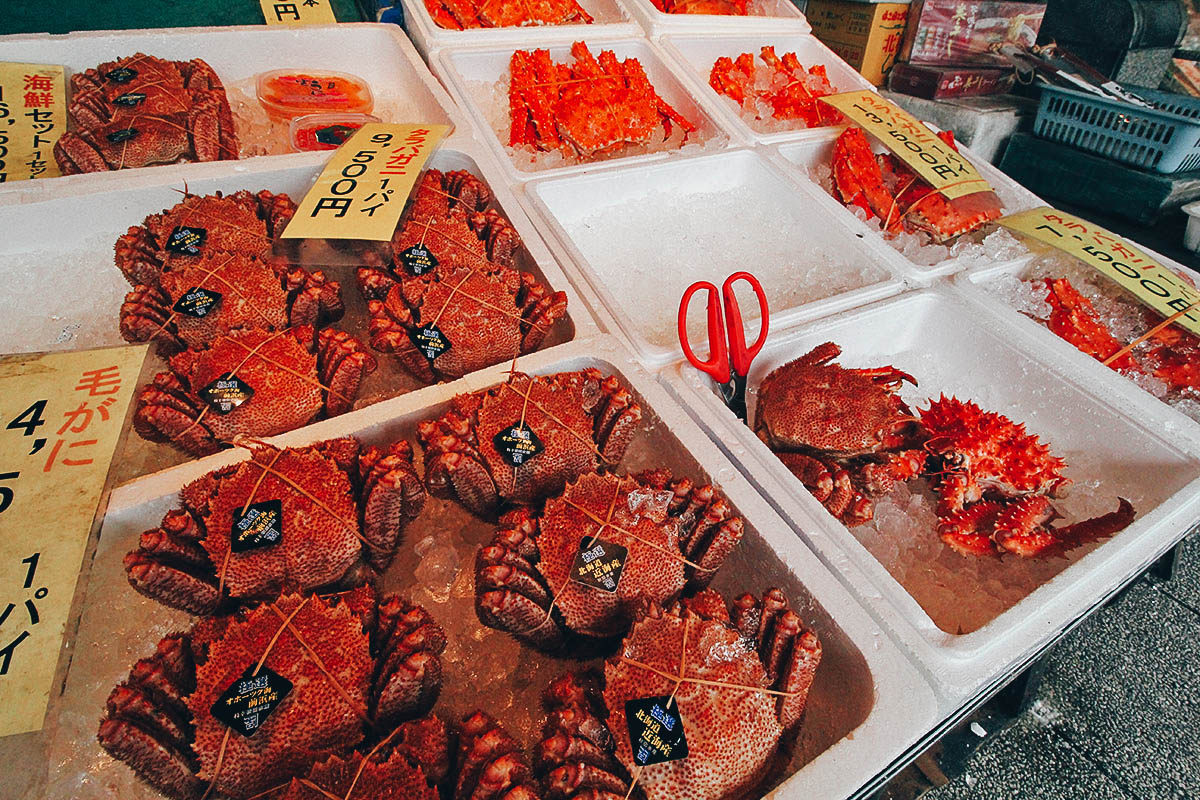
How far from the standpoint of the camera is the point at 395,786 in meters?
1.14

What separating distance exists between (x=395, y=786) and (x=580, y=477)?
741mm

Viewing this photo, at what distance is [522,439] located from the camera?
1.65m

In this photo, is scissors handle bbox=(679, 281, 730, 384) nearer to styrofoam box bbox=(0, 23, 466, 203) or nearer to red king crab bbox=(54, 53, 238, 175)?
styrofoam box bbox=(0, 23, 466, 203)

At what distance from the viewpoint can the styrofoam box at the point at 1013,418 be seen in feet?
4.37

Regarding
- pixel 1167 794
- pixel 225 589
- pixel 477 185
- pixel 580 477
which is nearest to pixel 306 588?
pixel 225 589

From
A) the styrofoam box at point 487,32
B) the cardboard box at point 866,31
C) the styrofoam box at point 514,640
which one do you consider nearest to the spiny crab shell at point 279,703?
the styrofoam box at point 514,640

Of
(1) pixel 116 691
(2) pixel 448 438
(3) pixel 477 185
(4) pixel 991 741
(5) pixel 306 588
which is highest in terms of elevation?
(3) pixel 477 185

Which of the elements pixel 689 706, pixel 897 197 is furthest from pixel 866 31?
pixel 689 706

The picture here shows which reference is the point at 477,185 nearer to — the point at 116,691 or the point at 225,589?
the point at 225,589

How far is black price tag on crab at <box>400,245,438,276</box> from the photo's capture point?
2.11 meters

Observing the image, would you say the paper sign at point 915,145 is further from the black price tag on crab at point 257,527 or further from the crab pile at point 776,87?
the black price tag on crab at point 257,527

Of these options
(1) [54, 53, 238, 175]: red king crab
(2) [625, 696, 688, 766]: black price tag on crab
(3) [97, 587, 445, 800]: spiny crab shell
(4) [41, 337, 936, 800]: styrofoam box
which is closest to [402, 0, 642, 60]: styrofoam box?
(1) [54, 53, 238, 175]: red king crab

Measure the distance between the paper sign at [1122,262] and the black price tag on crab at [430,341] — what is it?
82.9 inches

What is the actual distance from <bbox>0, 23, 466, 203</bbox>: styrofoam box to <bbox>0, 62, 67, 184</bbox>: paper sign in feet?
0.50
